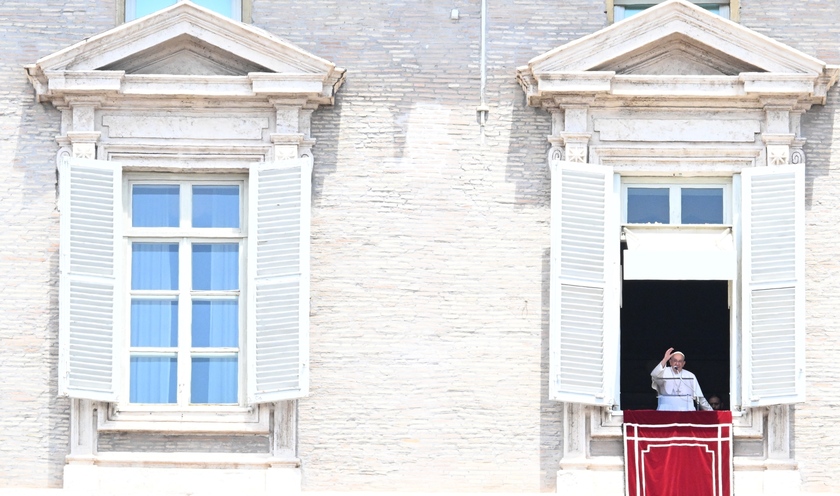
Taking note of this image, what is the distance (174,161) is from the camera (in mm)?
14742

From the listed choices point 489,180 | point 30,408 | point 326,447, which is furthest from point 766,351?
point 30,408

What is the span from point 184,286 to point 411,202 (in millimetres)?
2032

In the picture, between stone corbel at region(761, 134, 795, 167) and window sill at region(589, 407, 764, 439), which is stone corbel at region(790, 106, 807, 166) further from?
window sill at region(589, 407, 764, 439)

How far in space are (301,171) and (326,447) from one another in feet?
7.51

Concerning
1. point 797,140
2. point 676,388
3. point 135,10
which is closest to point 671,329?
point 676,388

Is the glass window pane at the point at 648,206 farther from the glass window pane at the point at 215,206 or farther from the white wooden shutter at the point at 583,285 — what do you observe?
the glass window pane at the point at 215,206

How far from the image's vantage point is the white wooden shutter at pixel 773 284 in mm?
14367

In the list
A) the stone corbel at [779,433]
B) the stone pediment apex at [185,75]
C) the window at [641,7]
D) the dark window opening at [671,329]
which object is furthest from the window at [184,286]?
the dark window opening at [671,329]

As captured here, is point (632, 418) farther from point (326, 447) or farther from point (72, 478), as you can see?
point (72, 478)

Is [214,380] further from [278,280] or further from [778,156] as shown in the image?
[778,156]

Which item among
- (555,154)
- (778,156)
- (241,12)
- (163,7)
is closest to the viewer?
(778,156)

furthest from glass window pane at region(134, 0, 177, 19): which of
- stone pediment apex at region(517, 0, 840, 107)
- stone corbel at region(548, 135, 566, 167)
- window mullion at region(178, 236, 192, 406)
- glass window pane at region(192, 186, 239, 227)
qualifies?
stone corbel at region(548, 135, 566, 167)

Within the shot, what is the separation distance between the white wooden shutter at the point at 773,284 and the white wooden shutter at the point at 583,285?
108 cm

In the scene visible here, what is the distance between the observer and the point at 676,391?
14.8m
